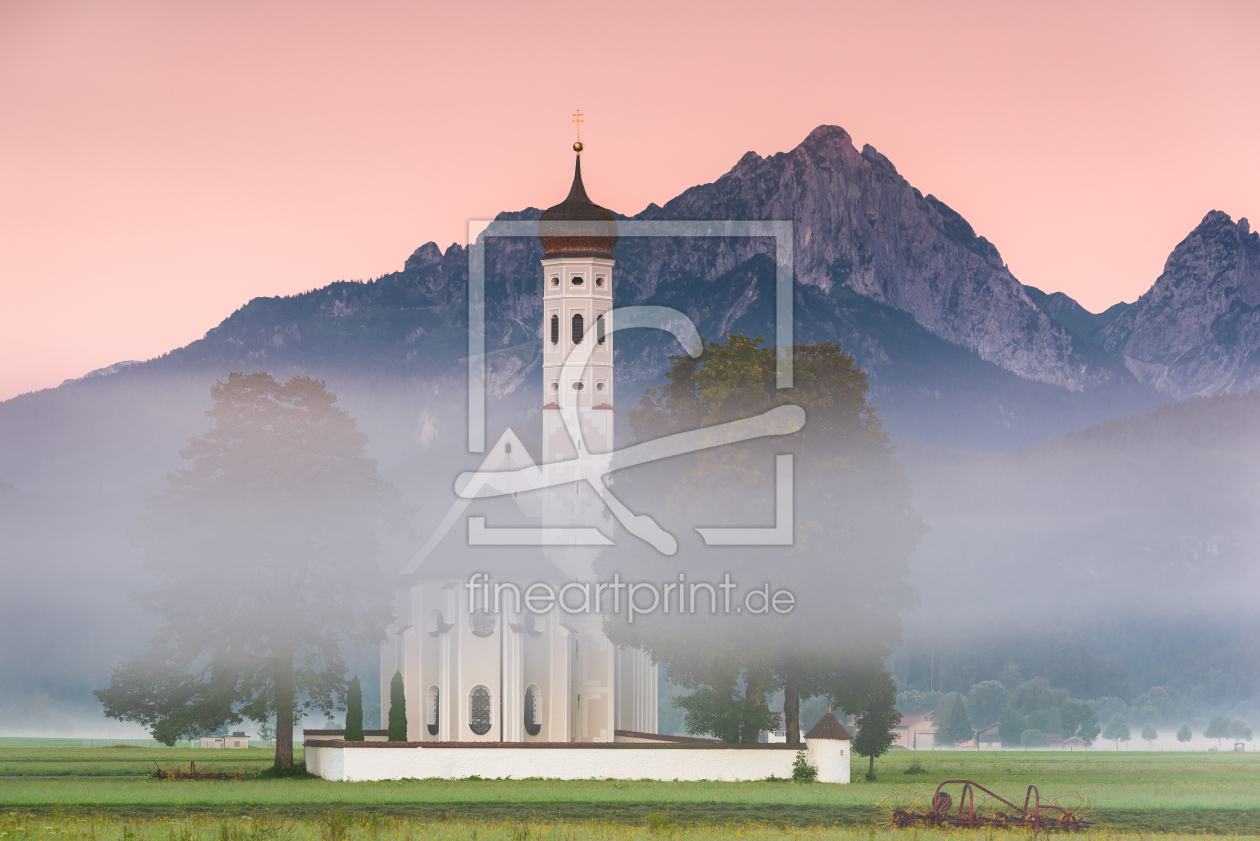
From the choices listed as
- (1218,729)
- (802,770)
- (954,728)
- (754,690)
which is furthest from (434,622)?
(1218,729)

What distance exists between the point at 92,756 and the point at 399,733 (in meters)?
23.6

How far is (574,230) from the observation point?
239 feet

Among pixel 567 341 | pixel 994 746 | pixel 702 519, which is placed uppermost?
pixel 567 341

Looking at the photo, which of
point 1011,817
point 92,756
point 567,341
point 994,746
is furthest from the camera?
point 994,746

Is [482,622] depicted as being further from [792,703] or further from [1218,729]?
[1218,729]

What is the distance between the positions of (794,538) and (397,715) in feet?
46.7

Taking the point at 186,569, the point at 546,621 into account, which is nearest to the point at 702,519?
the point at 546,621

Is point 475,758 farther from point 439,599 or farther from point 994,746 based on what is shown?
point 994,746

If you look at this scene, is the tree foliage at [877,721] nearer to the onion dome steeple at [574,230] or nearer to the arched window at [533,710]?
the arched window at [533,710]

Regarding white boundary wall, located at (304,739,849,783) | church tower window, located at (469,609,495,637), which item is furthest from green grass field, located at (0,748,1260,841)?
church tower window, located at (469,609,495,637)

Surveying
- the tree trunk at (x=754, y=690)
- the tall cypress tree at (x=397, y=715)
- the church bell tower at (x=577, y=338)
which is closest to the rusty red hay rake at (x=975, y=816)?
the tree trunk at (x=754, y=690)

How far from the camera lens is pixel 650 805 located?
35250 millimetres

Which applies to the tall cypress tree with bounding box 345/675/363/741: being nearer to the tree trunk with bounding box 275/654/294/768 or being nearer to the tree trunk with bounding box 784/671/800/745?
the tree trunk with bounding box 275/654/294/768

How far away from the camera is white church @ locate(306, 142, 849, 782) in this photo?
4281 cm
